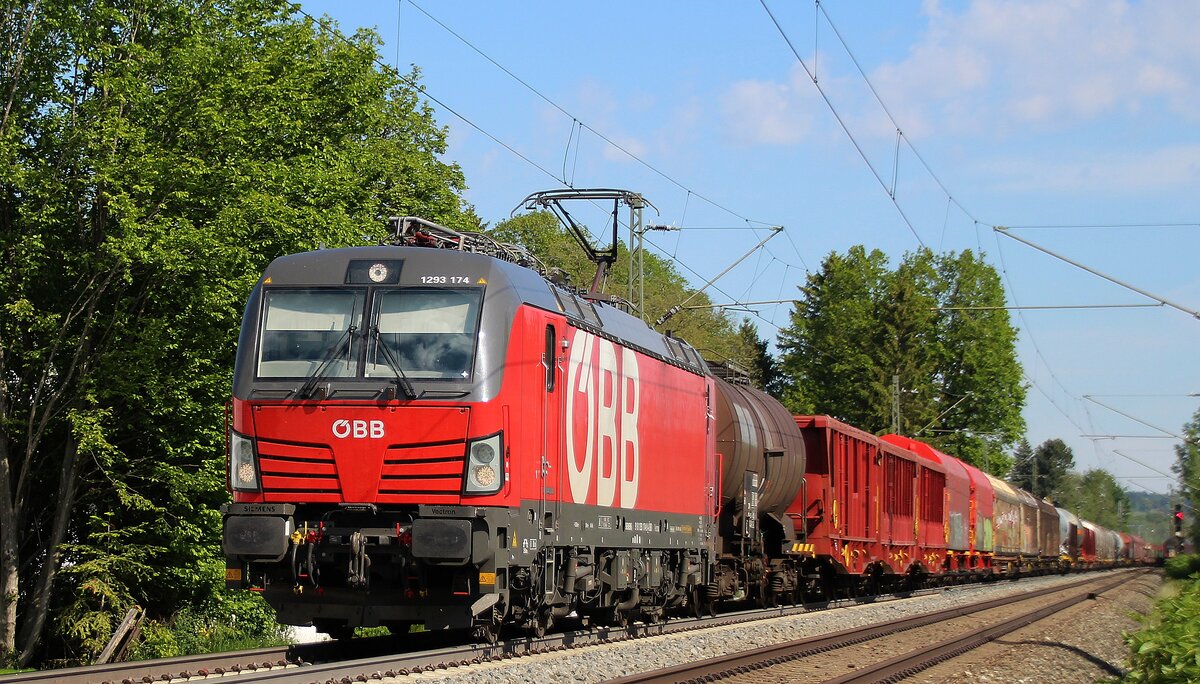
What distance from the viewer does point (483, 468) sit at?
11.8 meters

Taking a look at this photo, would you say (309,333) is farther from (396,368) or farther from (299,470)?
(299,470)

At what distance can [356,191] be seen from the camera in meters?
27.8

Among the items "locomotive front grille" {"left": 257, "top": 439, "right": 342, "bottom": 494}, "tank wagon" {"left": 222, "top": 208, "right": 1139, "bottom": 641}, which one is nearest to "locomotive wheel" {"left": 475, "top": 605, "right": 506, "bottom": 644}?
"tank wagon" {"left": 222, "top": 208, "right": 1139, "bottom": 641}

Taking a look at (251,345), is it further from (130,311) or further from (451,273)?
(130,311)

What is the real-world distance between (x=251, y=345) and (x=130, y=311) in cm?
1274

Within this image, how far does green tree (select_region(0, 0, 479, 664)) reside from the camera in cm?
2159

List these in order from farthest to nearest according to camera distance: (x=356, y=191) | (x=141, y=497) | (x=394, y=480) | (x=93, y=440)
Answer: (x=356, y=191) < (x=141, y=497) < (x=93, y=440) < (x=394, y=480)

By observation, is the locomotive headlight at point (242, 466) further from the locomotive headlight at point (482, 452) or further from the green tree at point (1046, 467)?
the green tree at point (1046, 467)

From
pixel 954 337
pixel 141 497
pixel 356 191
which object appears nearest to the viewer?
pixel 141 497

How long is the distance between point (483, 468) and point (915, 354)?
65.8 m

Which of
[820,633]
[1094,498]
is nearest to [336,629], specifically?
[820,633]

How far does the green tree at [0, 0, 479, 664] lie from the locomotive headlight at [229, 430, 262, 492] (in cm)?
943

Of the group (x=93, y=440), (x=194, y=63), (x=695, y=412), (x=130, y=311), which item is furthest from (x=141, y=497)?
(x=695, y=412)

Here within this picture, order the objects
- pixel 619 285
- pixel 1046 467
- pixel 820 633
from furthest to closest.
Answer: pixel 1046 467 → pixel 619 285 → pixel 820 633
